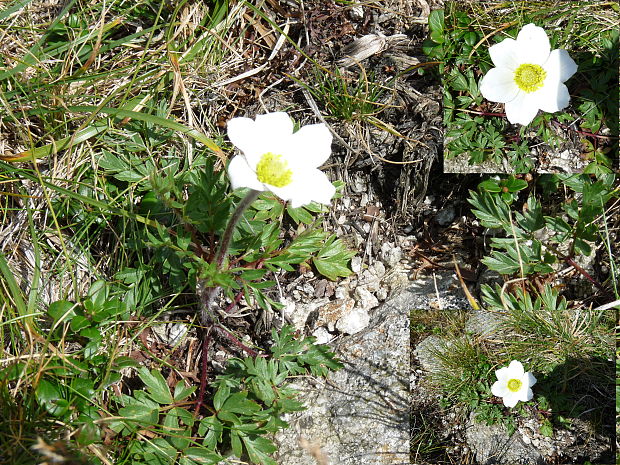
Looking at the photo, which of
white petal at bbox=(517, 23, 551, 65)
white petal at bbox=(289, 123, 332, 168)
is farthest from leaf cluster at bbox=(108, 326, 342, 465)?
white petal at bbox=(517, 23, 551, 65)

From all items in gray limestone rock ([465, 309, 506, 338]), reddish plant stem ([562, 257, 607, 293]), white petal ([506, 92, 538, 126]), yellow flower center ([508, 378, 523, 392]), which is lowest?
yellow flower center ([508, 378, 523, 392])

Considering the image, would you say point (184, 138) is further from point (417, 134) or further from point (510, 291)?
point (510, 291)

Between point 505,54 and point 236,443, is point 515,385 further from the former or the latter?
point 505,54

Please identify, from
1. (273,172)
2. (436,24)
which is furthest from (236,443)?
(436,24)

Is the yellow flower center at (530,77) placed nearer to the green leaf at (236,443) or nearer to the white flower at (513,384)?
the white flower at (513,384)

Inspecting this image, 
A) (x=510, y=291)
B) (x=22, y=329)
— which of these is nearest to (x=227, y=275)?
(x=22, y=329)

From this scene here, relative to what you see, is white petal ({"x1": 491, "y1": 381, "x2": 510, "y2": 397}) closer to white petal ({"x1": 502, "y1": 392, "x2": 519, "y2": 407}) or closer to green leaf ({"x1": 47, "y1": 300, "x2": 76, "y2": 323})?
white petal ({"x1": 502, "y1": 392, "x2": 519, "y2": 407})
